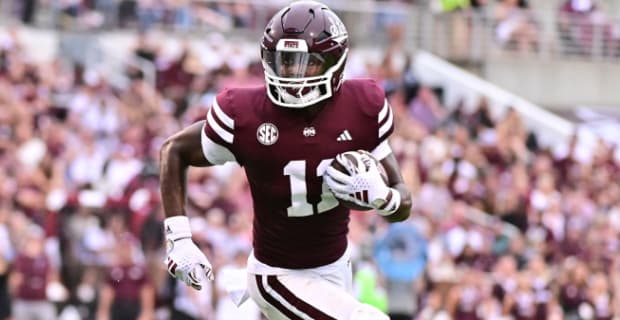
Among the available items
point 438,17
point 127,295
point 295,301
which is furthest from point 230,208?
point 438,17

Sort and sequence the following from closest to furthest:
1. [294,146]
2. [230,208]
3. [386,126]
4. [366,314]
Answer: [366,314] → [294,146] → [386,126] → [230,208]

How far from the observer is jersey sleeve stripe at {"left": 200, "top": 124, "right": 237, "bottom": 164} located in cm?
607

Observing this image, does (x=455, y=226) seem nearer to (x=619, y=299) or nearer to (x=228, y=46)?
(x=619, y=299)

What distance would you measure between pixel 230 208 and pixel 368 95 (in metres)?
7.02

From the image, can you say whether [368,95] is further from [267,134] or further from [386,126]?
[267,134]

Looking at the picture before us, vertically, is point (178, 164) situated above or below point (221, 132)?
below

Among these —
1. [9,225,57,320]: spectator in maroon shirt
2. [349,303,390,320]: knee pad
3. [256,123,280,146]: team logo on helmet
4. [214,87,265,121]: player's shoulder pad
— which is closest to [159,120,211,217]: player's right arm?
[214,87,265,121]: player's shoulder pad

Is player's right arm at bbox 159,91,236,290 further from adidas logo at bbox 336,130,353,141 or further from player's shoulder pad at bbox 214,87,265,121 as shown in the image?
adidas logo at bbox 336,130,353,141

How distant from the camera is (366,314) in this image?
19.0 feet

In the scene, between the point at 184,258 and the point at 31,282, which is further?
the point at 31,282

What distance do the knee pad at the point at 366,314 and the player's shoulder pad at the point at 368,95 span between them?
816mm

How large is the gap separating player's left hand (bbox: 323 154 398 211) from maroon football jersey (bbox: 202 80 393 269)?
0.27 m

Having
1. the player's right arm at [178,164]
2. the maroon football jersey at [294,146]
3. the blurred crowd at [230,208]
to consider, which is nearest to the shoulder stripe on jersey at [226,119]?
the maroon football jersey at [294,146]

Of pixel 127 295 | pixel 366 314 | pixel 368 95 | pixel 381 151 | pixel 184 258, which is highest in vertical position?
pixel 368 95
